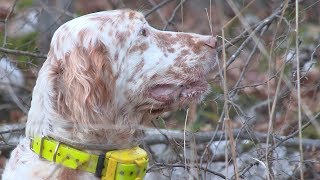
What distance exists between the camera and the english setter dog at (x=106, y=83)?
11.2 feet

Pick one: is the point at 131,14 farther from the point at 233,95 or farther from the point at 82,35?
the point at 233,95

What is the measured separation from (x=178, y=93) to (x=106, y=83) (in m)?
0.32

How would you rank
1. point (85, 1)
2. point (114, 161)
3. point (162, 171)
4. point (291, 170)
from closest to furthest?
point (114, 161) → point (162, 171) → point (291, 170) → point (85, 1)

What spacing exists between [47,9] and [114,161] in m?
1.90

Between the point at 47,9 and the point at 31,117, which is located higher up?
the point at 47,9

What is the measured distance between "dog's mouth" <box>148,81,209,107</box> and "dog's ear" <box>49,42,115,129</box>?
0.70 feet

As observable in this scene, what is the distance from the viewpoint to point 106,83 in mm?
3480

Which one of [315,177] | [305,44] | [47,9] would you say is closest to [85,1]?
[47,9]

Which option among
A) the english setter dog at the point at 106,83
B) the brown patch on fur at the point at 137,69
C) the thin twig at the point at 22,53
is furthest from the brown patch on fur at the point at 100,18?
the thin twig at the point at 22,53

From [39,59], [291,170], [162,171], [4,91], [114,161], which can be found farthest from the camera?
[4,91]

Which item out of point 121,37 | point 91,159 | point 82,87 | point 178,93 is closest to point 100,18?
point 121,37

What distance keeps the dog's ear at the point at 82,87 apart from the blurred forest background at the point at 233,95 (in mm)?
384

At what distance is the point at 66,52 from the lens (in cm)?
345

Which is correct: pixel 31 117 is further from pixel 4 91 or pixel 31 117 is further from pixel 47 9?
pixel 4 91
